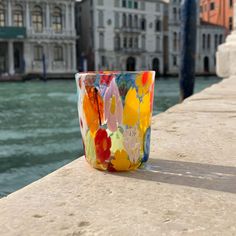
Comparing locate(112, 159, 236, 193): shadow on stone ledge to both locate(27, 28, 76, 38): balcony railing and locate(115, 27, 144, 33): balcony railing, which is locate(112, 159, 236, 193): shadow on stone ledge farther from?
locate(115, 27, 144, 33): balcony railing

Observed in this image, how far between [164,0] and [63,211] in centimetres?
3945

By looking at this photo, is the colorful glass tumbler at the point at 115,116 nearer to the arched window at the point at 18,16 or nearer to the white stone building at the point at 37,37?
the white stone building at the point at 37,37

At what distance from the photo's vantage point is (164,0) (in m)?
38.6

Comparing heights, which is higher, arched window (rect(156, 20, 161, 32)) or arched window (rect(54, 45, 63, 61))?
arched window (rect(156, 20, 161, 32))

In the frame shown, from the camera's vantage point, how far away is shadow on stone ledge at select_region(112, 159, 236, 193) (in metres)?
1.06

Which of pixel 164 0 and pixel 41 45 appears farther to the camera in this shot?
pixel 164 0

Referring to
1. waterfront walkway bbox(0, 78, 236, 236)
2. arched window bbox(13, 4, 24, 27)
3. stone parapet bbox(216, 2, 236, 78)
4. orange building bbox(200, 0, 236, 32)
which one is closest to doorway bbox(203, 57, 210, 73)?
orange building bbox(200, 0, 236, 32)

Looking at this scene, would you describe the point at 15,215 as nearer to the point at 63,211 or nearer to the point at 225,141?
the point at 63,211

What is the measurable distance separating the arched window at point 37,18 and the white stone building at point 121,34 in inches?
160

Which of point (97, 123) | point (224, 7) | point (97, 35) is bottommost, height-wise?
point (97, 123)

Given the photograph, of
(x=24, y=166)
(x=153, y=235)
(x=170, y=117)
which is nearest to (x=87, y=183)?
(x=153, y=235)

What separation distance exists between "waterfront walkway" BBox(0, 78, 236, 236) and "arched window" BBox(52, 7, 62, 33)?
33.7 metres

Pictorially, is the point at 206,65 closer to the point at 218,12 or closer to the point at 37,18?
the point at 218,12

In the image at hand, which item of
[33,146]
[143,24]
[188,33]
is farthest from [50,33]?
[33,146]
